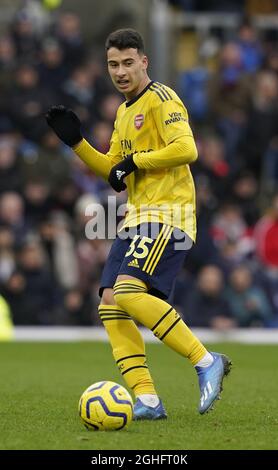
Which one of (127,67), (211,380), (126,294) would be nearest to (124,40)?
(127,67)

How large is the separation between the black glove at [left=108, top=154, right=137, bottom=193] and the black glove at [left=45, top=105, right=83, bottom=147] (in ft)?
1.60

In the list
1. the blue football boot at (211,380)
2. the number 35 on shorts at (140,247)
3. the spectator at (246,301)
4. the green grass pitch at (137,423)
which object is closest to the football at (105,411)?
the green grass pitch at (137,423)

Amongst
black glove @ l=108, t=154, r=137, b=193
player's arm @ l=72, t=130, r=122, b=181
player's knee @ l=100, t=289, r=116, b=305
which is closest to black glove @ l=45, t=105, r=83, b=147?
player's arm @ l=72, t=130, r=122, b=181

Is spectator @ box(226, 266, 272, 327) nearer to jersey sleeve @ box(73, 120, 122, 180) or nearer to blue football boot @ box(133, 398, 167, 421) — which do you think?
jersey sleeve @ box(73, 120, 122, 180)

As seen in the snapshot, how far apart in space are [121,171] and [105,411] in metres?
1.60

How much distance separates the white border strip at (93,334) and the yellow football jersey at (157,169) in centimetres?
831

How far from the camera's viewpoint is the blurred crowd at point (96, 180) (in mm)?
16703

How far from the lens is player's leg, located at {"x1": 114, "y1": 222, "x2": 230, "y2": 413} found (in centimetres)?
765

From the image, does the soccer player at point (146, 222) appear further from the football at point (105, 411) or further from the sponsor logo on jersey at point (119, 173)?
the football at point (105, 411)

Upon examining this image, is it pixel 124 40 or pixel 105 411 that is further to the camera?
pixel 124 40

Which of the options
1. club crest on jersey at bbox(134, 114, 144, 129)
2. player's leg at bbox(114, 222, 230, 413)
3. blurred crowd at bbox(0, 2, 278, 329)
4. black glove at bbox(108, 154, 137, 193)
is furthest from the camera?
blurred crowd at bbox(0, 2, 278, 329)

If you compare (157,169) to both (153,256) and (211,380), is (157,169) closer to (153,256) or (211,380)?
(153,256)

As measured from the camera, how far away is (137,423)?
7633 mm
